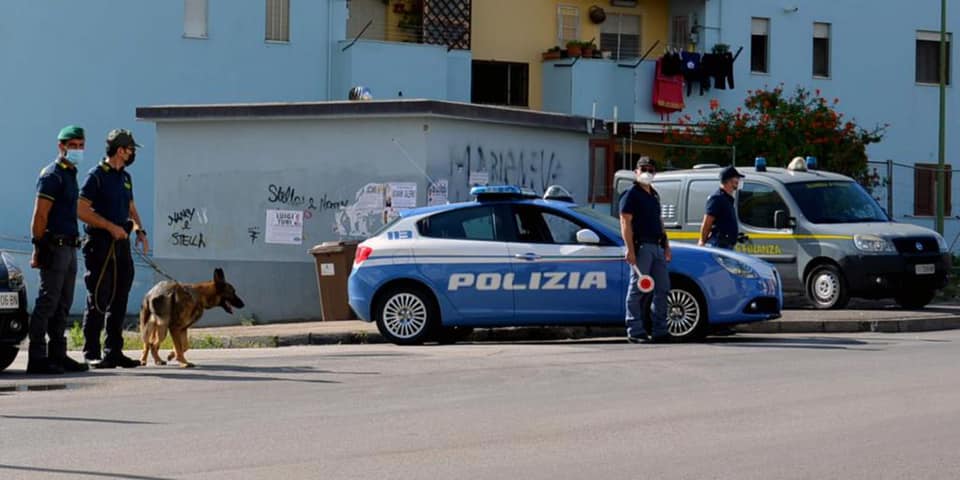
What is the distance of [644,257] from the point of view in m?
16.2

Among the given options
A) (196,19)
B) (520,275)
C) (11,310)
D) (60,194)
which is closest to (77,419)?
(11,310)

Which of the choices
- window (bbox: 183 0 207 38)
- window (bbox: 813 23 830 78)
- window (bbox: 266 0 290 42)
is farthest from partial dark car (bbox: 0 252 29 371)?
window (bbox: 813 23 830 78)

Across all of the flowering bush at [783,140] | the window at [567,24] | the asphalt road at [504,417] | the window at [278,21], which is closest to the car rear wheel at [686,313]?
the asphalt road at [504,417]

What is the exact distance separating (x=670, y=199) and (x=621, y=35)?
19938 millimetres

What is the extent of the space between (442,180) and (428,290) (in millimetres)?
5758

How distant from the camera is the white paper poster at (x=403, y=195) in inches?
888

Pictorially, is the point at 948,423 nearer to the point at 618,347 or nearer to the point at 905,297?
the point at 618,347

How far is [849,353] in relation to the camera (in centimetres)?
1484

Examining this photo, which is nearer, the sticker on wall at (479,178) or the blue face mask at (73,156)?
the blue face mask at (73,156)

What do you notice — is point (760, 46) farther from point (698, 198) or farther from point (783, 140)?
point (698, 198)

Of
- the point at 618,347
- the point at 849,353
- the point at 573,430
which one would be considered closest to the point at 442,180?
the point at 618,347

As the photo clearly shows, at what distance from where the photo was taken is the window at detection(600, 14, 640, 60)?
1622 inches

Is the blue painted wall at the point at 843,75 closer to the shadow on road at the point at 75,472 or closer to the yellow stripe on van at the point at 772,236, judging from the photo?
the yellow stripe on van at the point at 772,236

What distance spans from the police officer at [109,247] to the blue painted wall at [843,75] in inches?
984
